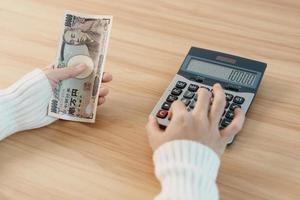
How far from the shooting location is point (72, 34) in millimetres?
807

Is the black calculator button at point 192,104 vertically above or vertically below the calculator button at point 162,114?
above

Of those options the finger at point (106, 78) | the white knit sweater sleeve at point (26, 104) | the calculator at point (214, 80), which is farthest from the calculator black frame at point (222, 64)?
the white knit sweater sleeve at point (26, 104)

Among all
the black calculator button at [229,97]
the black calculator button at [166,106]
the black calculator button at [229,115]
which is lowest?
the black calculator button at [166,106]

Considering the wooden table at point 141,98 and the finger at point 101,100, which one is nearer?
the wooden table at point 141,98

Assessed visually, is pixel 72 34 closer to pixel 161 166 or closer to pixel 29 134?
pixel 29 134

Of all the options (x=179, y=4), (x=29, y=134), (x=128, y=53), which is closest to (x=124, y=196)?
(x=29, y=134)

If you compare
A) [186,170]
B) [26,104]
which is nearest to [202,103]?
[186,170]

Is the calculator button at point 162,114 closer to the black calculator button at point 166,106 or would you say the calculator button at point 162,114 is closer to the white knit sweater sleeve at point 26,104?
the black calculator button at point 166,106

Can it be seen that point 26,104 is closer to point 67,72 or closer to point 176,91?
point 67,72

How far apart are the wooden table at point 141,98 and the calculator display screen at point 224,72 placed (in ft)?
0.13

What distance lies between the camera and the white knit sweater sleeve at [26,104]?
0.77 metres

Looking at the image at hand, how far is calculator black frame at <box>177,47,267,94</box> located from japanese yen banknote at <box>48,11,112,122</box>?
147 millimetres

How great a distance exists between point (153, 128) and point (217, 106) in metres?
0.10

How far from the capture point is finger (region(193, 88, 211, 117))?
722 mm
